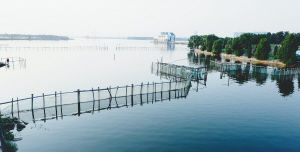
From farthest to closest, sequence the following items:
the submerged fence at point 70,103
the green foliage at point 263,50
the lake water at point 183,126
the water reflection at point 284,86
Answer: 1. the green foliage at point 263,50
2. the water reflection at point 284,86
3. the submerged fence at point 70,103
4. the lake water at point 183,126

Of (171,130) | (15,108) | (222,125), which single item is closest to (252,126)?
(222,125)

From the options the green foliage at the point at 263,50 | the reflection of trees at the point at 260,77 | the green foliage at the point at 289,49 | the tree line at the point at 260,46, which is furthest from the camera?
the green foliage at the point at 263,50

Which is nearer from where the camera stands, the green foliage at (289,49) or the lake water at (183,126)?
the lake water at (183,126)

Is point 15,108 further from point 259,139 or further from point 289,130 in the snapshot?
point 289,130

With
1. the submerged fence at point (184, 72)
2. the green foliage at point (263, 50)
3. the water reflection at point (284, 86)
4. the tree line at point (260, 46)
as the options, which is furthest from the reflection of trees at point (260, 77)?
the green foliage at point (263, 50)

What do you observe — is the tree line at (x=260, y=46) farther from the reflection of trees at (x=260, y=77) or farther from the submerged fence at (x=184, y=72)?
the submerged fence at (x=184, y=72)

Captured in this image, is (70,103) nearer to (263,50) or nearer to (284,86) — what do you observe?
(284,86)

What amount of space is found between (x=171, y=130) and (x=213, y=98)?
17792 mm

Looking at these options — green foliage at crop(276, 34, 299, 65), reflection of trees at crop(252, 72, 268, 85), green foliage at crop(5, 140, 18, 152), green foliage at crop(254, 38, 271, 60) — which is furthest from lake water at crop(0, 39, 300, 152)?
green foliage at crop(254, 38, 271, 60)

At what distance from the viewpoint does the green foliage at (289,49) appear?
8834 centimetres

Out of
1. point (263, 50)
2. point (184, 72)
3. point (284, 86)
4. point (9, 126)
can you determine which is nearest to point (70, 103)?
point (9, 126)

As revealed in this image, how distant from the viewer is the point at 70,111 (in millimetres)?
33031

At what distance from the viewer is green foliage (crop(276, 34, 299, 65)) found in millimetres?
88344

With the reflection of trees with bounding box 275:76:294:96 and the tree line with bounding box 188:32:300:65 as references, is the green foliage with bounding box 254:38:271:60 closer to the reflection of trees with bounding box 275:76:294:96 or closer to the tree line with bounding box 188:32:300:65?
the tree line with bounding box 188:32:300:65
